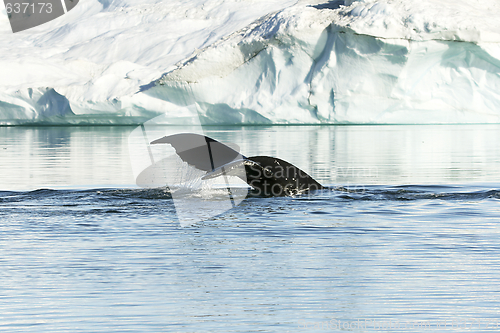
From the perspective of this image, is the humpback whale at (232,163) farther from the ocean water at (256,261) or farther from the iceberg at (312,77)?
the iceberg at (312,77)

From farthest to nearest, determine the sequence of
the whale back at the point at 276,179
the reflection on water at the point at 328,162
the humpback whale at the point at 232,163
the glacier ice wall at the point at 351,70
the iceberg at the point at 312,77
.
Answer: the iceberg at the point at 312,77 < the glacier ice wall at the point at 351,70 < the reflection on water at the point at 328,162 < the whale back at the point at 276,179 < the humpback whale at the point at 232,163

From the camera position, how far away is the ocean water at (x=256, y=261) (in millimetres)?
3498

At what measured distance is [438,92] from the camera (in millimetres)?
27047

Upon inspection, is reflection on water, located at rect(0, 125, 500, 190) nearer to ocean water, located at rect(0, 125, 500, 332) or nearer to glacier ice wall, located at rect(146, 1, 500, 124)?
ocean water, located at rect(0, 125, 500, 332)

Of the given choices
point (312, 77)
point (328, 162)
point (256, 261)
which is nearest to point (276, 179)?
point (256, 261)

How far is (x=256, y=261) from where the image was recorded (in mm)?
4641

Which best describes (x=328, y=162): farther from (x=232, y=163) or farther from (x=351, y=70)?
(x=351, y=70)

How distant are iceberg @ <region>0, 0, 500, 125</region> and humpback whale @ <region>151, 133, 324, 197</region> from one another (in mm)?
18248

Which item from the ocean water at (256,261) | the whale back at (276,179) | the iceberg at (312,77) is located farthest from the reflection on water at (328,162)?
the iceberg at (312,77)

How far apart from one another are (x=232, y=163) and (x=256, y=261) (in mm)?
2116

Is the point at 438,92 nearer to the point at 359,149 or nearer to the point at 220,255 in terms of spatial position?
the point at 359,149

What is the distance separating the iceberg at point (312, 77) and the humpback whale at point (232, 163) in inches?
718

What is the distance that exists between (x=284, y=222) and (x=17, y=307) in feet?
9.95

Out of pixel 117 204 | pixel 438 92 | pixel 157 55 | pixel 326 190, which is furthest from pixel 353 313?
pixel 157 55
